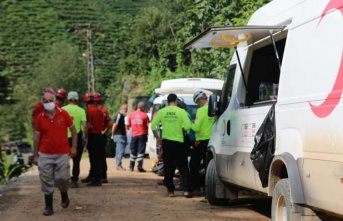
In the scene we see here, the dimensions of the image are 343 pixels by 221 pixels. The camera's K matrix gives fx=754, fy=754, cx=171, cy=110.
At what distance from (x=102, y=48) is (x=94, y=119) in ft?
201

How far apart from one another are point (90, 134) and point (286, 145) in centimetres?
795

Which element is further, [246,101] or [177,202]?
[177,202]

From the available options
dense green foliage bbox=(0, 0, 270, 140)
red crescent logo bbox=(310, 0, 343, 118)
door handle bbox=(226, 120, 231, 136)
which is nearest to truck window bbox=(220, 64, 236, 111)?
door handle bbox=(226, 120, 231, 136)

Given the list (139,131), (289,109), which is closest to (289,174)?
(289,109)

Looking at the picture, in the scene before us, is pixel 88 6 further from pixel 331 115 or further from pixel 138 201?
pixel 331 115

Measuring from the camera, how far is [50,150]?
10672 mm

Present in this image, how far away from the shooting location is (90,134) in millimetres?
14961

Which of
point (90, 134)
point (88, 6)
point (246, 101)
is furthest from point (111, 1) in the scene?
point (246, 101)

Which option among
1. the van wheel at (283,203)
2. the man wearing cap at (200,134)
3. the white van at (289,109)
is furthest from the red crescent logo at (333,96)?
the man wearing cap at (200,134)

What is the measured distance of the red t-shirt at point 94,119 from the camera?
14906 millimetres

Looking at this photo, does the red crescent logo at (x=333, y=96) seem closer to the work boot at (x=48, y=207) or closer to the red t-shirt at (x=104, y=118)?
the work boot at (x=48, y=207)

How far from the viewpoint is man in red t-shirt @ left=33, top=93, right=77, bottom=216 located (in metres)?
10.6

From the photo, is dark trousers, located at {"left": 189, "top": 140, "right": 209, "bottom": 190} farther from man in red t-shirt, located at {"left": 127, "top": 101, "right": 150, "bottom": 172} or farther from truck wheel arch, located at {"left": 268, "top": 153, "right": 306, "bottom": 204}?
man in red t-shirt, located at {"left": 127, "top": 101, "right": 150, "bottom": 172}

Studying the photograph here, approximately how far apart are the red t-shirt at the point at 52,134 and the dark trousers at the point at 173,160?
2322 millimetres
